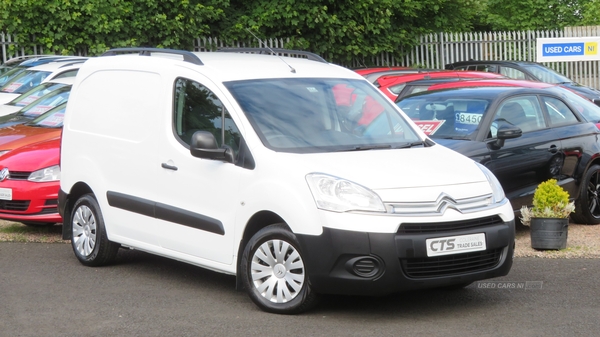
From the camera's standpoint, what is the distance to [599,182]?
10875 millimetres

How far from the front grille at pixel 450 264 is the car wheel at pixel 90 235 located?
10.4ft

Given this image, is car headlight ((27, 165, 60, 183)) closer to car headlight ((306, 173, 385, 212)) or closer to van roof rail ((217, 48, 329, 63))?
van roof rail ((217, 48, 329, 63))

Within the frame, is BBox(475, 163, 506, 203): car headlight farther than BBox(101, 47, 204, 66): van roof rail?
No

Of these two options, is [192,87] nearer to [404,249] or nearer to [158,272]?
[158,272]

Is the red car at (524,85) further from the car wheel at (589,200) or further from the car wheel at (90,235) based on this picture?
the car wheel at (90,235)

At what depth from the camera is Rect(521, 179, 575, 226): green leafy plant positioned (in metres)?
9.05

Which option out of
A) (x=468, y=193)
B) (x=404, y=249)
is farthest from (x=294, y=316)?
(x=468, y=193)

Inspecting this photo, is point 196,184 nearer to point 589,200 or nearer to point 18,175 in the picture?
point 18,175

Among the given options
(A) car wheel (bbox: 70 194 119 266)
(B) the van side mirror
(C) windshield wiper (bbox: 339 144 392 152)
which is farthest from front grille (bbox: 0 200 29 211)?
(C) windshield wiper (bbox: 339 144 392 152)

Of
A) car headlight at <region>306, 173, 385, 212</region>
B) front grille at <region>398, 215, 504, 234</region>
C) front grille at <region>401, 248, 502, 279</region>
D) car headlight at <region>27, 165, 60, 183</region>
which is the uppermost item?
car headlight at <region>306, 173, 385, 212</region>

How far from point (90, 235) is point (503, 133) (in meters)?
4.00

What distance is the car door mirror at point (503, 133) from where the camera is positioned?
947cm

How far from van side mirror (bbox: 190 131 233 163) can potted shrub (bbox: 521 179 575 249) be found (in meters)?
3.44

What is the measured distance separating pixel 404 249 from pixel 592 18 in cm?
3708
